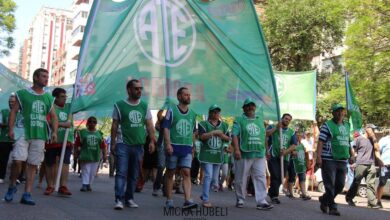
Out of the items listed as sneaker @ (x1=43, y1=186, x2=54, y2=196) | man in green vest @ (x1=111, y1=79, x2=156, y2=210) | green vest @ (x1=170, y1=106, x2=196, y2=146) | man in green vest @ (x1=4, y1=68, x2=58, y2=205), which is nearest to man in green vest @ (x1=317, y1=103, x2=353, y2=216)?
green vest @ (x1=170, y1=106, x2=196, y2=146)

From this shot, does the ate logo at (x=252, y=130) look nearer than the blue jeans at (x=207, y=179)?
No

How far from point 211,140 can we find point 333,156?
6.69 feet

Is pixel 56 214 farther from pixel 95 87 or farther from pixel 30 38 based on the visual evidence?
pixel 30 38

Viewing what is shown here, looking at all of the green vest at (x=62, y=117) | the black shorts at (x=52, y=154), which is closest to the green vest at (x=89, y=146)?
the green vest at (x=62, y=117)

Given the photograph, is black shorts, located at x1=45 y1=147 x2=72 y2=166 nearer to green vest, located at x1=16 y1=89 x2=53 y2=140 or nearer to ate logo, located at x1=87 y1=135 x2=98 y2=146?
ate logo, located at x1=87 y1=135 x2=98 y2=146

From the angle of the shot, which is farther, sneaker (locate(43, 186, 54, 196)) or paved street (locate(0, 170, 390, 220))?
sneaker (locate(43, 186, 54, 196))

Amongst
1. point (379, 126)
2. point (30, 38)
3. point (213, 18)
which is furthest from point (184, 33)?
point (30, 38)

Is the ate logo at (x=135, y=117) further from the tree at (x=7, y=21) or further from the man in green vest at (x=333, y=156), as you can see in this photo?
the tree at (x=7, y=21)

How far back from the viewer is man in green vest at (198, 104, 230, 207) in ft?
30.9

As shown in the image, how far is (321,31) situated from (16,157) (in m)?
24.6

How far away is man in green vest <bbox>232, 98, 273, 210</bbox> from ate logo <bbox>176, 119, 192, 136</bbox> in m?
1.08

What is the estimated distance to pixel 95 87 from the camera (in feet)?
29.2

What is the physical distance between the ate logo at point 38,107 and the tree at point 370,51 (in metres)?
14.6

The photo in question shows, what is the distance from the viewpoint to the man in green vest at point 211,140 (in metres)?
9.41
